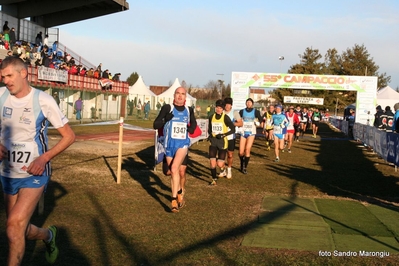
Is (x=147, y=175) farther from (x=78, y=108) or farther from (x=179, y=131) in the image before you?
(x=78, y=108)

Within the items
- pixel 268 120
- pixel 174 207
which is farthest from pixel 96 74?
pixel 174 207

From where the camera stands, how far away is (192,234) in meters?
7.24

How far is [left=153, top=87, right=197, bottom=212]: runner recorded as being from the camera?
8867 millimetres

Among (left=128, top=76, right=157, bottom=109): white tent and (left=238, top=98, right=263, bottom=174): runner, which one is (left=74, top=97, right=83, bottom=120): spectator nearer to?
(left=128, top=76, right=157, bottom=109): white tent

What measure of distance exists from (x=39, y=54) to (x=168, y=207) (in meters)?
25.1

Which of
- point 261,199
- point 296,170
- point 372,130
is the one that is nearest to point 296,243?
point 261,199

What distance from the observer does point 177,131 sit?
352 inches

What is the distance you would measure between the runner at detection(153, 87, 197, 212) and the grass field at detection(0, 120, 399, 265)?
765mm

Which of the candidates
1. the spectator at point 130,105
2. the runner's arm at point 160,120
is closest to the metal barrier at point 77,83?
the spectator at point 130,105

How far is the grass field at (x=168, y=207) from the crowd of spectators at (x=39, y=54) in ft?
44.4

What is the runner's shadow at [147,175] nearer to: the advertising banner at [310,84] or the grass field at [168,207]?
the grass field at [168,207]

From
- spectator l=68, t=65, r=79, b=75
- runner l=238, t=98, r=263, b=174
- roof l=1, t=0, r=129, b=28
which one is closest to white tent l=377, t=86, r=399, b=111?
roof l=1, t=0, r=129, b=28

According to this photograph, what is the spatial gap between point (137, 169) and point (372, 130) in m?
13.1

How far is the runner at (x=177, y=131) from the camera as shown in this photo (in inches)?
349
